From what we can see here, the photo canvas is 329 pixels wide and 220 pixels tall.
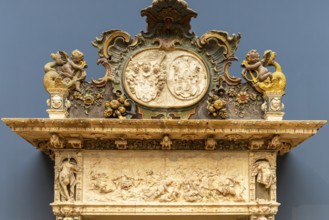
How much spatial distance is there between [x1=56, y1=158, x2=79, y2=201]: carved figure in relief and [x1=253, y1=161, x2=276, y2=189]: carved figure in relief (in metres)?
2.25

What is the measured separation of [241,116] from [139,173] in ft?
4.79

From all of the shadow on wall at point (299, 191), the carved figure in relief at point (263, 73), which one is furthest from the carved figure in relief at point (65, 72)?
the shadow on wall at point (299, 191)

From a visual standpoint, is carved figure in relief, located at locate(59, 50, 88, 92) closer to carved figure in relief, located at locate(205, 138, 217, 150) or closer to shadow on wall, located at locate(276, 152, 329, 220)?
carved figure in relief, located at locate(205, 138, 217, 150)

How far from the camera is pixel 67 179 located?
862cm

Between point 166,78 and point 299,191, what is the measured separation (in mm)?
2437

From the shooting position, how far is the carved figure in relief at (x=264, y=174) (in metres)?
8.73

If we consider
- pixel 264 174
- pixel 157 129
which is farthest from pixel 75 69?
pixel 264 174

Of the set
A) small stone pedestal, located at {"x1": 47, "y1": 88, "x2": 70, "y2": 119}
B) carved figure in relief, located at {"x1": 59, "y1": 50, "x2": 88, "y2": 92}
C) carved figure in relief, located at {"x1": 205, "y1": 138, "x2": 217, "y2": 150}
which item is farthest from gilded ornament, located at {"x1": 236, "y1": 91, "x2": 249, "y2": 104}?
small stone pedestal, located at {"x1": 47, "y1": 88, "x2": 70, "y2": 119}

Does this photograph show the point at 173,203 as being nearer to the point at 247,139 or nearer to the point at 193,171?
the point at 193,171

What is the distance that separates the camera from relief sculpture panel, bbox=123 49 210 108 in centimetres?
880

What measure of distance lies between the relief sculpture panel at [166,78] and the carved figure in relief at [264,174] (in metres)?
1.14

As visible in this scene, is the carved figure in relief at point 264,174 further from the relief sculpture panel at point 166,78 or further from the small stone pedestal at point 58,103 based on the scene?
the small stone pedestal at point 58,103

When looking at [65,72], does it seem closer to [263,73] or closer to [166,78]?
[166,78]

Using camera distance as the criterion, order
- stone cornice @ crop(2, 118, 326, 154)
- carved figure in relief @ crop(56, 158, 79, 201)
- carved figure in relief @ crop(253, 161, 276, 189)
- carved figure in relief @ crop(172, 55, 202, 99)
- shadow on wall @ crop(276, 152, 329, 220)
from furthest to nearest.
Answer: shadow on wall @ crop(276, 152, 329, 220) → carved figure in relief @ crop(172, 55, 202, 99) → carved figure in relief @ crop(253, 161, 276, 189) → carved figure in relief @ crop(56, 158, 79, 201) → stone cornice @ crop(2, 118, 326, 154)
